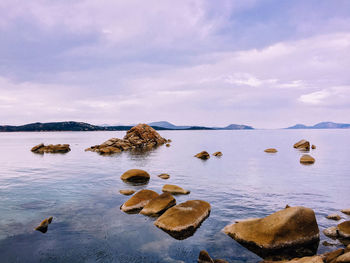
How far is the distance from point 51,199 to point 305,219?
16359mm

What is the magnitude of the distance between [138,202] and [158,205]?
1.56 meters

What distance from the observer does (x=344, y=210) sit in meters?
14.1

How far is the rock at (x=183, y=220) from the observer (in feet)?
36.1

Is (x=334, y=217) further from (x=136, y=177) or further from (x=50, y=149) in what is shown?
(x=50, y=149)

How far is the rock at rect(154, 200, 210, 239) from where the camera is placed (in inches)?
433

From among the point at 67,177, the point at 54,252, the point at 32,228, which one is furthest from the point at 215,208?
the point at 67,177

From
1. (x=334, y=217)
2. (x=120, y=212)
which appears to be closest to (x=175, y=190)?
(x=120, y=212)

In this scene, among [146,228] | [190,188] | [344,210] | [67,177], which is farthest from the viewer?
[67,177]

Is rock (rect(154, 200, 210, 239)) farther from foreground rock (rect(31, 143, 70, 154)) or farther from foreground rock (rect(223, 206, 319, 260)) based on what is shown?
foreground rock (rect(31, 143, 70, 154))

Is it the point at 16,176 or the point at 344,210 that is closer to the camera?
the point at 344,210

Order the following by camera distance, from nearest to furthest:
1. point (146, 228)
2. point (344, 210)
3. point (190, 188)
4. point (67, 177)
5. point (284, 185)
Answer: point (146, 228) → point (344, 210) → point (190, 188) → point (284, 185) → point (67, 177)

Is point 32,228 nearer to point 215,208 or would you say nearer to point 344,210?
point 215,208

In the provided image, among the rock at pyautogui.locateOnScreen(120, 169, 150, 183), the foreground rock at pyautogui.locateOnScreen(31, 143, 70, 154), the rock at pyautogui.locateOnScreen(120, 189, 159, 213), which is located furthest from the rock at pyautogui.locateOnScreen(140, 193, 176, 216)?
the foreground rock at pyautogui.locateOnScreen(31, 143, 70, 154)

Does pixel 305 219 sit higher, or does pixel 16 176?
pixel 305 219
